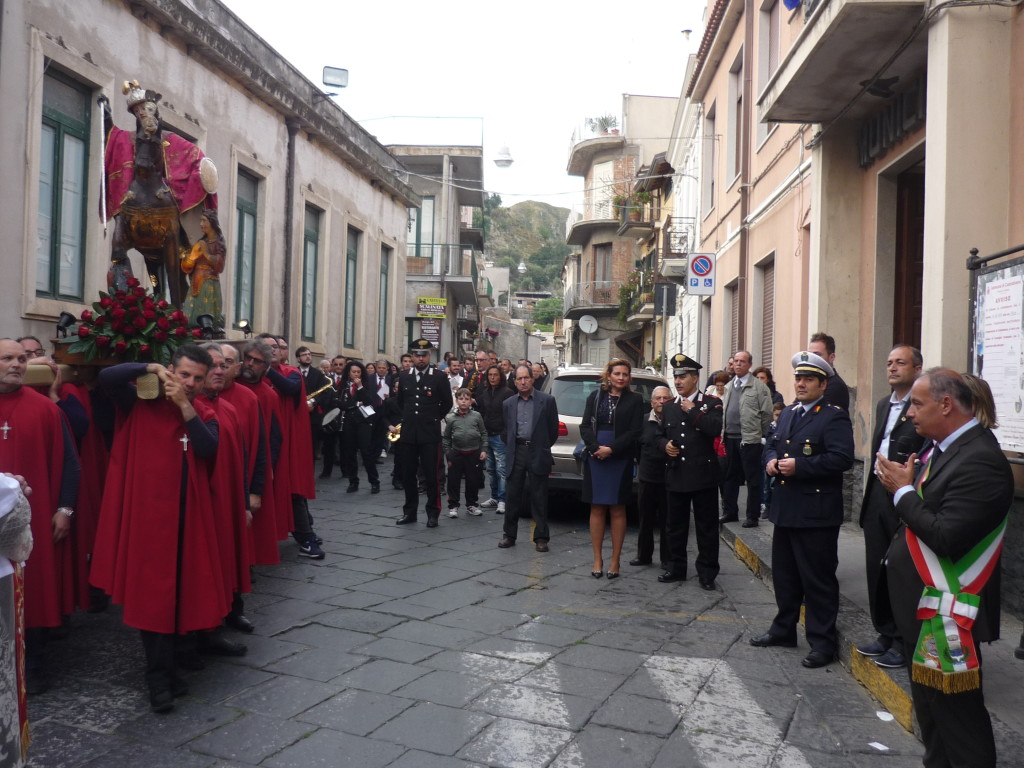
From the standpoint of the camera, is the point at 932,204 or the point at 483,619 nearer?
the point at 483,619

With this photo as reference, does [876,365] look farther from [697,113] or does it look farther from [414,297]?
[414,297]

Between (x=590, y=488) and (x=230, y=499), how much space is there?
11.5ft

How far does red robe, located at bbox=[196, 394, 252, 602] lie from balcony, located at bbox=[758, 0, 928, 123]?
554 centimetres

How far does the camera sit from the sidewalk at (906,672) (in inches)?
160

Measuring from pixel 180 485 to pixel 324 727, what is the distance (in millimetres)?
1353

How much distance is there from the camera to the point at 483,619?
20.0ft

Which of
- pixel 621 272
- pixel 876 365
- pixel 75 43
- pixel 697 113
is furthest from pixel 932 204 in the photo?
pixel 621 272

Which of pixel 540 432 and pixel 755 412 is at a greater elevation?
pixel 755 412

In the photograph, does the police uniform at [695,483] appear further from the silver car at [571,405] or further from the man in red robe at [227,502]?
the man in red robe at [227,502]

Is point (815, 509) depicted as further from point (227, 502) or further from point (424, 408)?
point (424, 408)

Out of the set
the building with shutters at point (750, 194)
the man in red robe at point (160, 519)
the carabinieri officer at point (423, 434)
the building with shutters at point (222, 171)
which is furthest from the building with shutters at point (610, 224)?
the man in red robe at point (160, 519)

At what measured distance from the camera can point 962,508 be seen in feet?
10.8

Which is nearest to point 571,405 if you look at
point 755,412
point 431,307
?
point 755,412

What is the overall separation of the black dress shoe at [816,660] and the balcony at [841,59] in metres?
4.84
